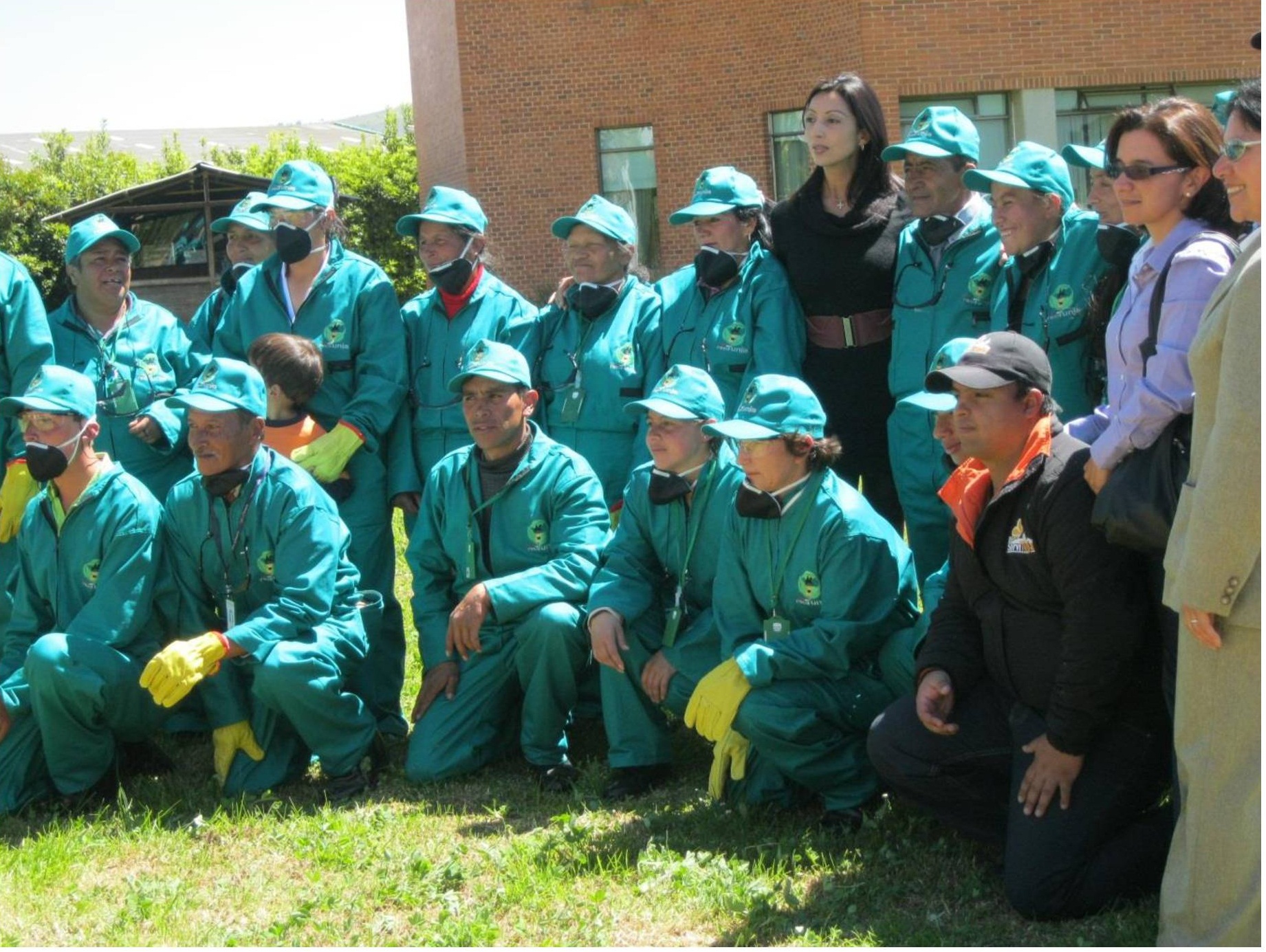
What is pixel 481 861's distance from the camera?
16.4 ft

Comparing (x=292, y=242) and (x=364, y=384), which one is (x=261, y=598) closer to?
(x=364, y=384)

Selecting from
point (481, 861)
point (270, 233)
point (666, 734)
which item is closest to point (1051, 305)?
point (666, 734)

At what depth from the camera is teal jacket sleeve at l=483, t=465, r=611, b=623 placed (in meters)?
5.94

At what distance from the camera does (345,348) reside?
22.4 feet

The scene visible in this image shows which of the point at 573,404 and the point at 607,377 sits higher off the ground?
the point at 607,377

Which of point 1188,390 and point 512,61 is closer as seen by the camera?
point 1188,390

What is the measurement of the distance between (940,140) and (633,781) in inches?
109

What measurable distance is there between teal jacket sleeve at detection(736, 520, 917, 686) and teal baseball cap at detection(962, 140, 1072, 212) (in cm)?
142

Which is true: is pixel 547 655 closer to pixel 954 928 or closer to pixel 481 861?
pixel 481 861

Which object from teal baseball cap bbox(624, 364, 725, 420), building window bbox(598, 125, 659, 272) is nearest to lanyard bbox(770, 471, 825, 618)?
teal baseball cap bbox(624, 364, 725, 420)

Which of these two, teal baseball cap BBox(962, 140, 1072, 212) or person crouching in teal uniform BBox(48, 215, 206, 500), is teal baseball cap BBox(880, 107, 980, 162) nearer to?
teal baseball cap BBox(962, 140, 1072, 212)

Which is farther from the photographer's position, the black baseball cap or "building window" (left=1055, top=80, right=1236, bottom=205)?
"building window" (left=1055, top=80, right=1236, bottom=205)

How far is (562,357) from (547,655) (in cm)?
145

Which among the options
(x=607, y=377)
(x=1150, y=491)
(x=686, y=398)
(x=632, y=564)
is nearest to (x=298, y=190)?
(x=607, y=377)
